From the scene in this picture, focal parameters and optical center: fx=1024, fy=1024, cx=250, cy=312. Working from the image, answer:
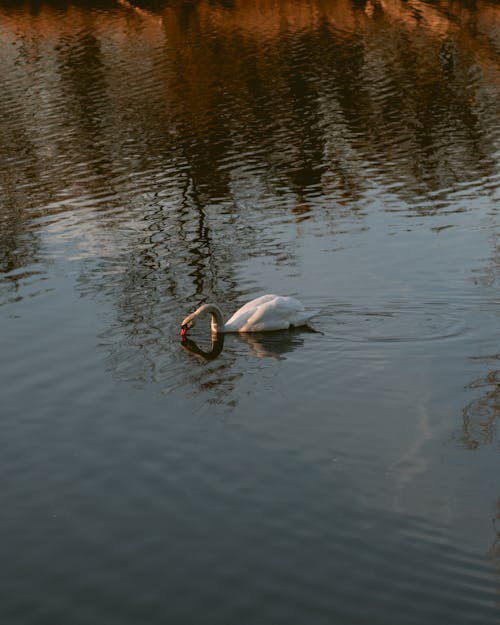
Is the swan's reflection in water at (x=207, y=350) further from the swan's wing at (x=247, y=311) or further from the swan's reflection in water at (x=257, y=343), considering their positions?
the swan's wing at (x=247, y=311)

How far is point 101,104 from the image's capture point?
117ft

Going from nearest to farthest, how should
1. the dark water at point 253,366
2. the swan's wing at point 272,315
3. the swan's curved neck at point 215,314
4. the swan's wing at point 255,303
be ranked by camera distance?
the dark water at point 253,366 < the swan's wing at point 272,315 < the swan's curved neck at point 215,314 < the swan's wing at point 255,303

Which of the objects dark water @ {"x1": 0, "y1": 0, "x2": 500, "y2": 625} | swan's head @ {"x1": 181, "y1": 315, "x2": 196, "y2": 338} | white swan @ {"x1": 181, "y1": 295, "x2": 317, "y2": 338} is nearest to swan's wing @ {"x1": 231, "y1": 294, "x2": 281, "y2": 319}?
white swan @ {"x1": 181, "y1": 295, "x2": 317, "y2": 338}

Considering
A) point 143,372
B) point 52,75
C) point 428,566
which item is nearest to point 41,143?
point 52,75

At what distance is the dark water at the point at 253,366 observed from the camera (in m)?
9.95

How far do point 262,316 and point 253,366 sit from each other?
1115 millimetres

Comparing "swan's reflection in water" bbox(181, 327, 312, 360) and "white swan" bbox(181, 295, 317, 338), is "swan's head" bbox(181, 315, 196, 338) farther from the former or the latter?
"swan's reflection in water" bbox(181, 327, 312, 360)

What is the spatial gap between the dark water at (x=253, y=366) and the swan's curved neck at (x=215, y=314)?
1.03 feet

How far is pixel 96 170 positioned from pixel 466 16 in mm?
25911

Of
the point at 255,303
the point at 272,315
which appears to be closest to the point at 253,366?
the point at 272,315

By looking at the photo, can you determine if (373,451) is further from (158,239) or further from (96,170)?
(96,170)

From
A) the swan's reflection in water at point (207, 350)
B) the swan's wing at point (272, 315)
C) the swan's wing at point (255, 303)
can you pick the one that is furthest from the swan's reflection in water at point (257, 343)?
the swan's wing at point (255, 303)

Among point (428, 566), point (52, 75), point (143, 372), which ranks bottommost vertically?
point (428, 566)

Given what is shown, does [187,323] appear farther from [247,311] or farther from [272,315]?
[272,315]
